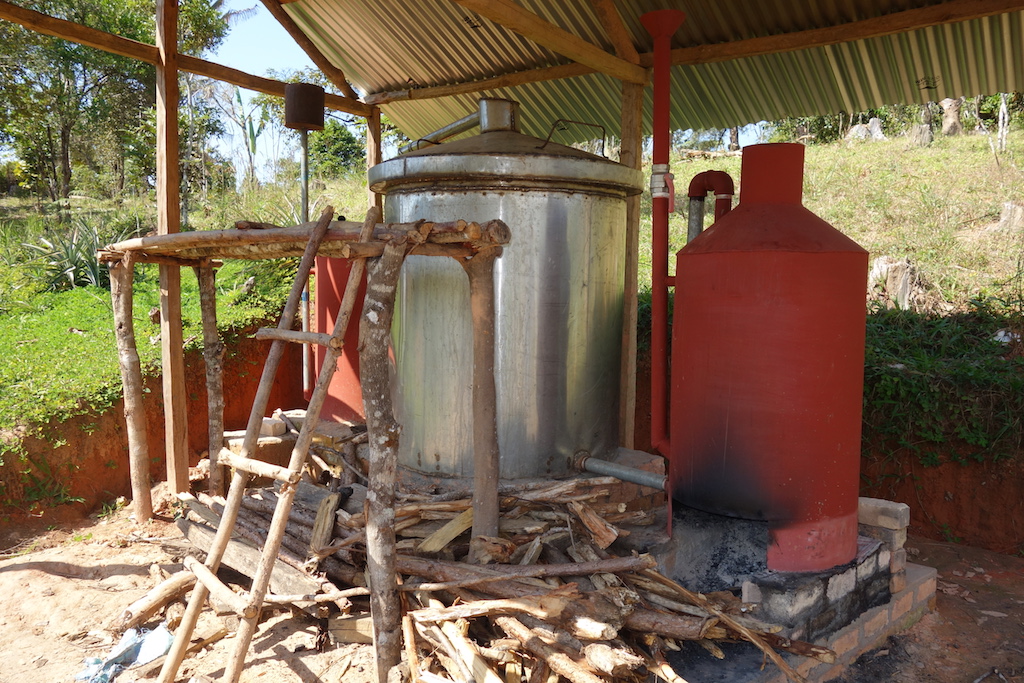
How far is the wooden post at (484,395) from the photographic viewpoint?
370cm

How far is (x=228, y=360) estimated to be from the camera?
8164mm

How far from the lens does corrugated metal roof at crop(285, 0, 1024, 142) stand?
18.0ft

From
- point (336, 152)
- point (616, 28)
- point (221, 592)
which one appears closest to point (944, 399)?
point (616, 28)

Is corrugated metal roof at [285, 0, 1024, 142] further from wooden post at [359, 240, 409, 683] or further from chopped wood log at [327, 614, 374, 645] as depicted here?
chopped wood log at [327, 614, 374, 645]

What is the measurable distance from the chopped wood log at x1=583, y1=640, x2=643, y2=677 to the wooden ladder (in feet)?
4.82

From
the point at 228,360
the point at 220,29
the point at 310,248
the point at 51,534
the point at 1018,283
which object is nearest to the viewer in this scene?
the point at 310,248

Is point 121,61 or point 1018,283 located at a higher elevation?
point 121,61

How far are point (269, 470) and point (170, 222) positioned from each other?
3.13m

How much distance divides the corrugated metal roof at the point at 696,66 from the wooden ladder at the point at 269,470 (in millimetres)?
3843

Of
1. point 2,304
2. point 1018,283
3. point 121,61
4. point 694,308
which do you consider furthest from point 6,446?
point 121,61

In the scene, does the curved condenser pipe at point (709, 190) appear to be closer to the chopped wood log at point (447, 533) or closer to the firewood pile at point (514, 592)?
the firewood pile at point (514, 592)

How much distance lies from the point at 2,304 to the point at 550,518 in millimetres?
7834

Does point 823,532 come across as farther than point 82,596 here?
No

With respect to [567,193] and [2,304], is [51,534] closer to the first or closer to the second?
[2,304]
